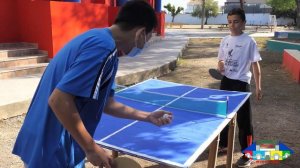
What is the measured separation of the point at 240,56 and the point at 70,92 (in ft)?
8.72

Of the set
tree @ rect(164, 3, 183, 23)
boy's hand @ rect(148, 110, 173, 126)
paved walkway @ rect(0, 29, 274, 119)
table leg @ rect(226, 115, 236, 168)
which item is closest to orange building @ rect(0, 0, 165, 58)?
paved walkway @ rect(0, 29, 274, 119)

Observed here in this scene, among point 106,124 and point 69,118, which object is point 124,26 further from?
point 106,124

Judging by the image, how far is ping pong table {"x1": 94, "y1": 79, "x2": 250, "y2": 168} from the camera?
6.69 feet

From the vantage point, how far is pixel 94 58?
130 cm

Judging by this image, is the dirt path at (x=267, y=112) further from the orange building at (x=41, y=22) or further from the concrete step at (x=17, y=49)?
the concrete step at (x=17, y=49)

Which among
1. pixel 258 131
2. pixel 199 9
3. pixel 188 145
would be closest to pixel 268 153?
pixel 258 131

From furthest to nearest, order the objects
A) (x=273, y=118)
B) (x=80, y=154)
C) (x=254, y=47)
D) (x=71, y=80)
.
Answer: (x=273, y=118), (x=254, y=47), (x=80, y=154), (x=71, y=80)

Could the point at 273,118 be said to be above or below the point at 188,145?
below

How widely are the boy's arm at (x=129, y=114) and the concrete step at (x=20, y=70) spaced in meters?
5.48

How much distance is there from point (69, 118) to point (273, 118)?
4.68 m

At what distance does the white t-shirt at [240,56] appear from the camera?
356 centimetres

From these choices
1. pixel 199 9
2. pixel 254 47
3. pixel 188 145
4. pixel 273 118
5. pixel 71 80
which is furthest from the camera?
pixel 199 9

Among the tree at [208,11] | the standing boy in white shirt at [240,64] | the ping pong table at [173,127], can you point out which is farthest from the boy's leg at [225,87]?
the tree at [208,11]

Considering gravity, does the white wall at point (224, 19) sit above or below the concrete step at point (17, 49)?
above
